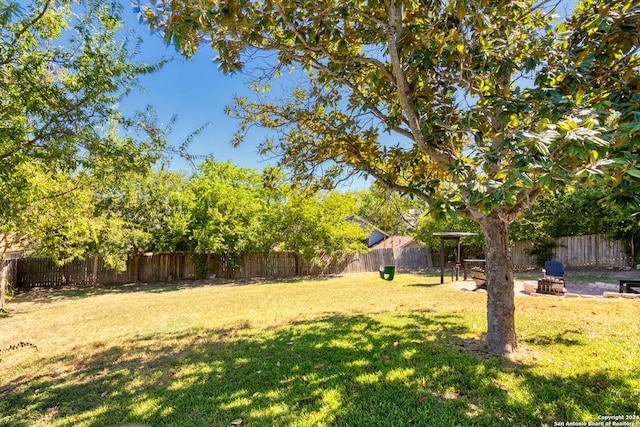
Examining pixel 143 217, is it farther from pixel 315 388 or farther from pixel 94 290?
pixel 315 388

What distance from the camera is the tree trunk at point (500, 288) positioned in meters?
4.22

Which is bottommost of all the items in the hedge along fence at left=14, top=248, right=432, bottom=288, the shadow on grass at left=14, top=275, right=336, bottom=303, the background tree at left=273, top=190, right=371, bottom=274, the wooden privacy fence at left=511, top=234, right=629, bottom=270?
the shadow on grass at left=14, top=275, right=336, bottom=303

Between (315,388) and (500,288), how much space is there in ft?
9.24

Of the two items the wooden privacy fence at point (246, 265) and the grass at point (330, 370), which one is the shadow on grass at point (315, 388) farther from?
the wooden privacy fence at point (246, 265)

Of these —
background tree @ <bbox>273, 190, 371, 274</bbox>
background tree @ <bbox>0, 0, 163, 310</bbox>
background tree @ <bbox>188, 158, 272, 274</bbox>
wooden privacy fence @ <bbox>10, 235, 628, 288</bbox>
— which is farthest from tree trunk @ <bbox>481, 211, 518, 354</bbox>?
background tree @ <bbox>273, 190, 371, 274</bbox>

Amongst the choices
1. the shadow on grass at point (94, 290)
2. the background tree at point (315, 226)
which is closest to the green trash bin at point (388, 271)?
the background tree at point (315, 226)

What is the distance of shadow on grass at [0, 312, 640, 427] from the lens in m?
2.87

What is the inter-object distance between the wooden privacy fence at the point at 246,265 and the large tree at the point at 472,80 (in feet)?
42.9

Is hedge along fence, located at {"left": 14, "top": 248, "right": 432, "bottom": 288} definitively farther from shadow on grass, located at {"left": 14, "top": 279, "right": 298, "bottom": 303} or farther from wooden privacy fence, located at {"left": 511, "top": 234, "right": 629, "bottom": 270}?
wooden privacy fence, located at {"left": 511, "top": 234, "right": 629, "bottom": 270}

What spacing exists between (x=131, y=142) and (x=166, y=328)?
439cm

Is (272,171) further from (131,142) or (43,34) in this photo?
(43,34)

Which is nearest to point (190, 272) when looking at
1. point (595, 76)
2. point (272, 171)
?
point (272, 171)

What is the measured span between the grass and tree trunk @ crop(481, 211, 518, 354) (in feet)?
0.77

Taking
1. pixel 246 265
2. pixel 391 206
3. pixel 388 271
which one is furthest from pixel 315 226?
pixel 391 206
